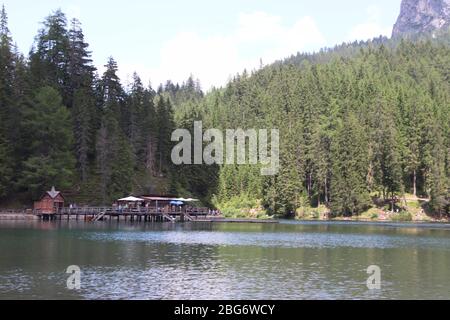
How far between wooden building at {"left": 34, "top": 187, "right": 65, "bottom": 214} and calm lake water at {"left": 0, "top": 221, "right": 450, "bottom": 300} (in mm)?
31885

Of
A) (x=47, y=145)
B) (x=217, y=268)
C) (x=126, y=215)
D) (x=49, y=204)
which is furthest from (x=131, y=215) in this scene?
(x=217, y=268)

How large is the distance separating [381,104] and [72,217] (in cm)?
7427

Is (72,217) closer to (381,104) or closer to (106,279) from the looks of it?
(106,279)

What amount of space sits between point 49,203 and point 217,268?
197 feet

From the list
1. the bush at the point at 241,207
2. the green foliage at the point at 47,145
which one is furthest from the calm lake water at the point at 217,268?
the bush at the point at 241,207

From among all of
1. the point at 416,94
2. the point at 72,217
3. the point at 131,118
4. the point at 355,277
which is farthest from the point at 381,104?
the point at 355,277

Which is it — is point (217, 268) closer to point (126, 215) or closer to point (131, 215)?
point (131, 215)

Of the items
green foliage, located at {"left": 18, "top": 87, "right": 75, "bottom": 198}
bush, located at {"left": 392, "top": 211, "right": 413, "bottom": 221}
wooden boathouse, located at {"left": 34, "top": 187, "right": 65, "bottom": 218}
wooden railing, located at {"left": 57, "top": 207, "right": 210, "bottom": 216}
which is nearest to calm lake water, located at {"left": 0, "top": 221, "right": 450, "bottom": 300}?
wooden boathouse, located at {"left": 34, "top": 187, "right": 65, "bottom": 218}

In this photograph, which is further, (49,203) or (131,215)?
(131,215)

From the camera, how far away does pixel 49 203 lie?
89.3m

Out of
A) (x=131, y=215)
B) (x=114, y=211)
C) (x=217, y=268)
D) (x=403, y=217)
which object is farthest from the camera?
(x=403, y=217)

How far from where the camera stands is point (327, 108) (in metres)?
145

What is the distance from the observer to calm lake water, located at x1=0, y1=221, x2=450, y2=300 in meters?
27.6

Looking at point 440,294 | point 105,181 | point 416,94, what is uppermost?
point 416,94
